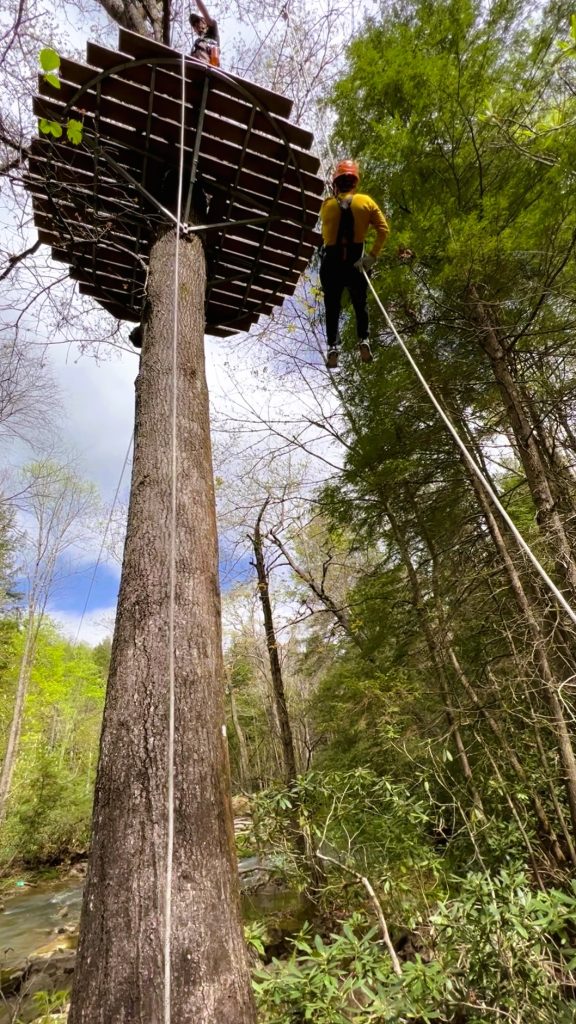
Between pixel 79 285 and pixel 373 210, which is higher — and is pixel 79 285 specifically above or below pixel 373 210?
below

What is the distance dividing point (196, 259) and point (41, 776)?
1609 cm

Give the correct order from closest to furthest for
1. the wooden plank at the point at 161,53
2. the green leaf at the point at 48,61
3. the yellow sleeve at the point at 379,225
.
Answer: the green leaf at the point at 48,61 → the wooden plank at the point at 161,53 → the yellow sleeve at the point at 379,225

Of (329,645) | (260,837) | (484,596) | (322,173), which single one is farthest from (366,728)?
(322,173)

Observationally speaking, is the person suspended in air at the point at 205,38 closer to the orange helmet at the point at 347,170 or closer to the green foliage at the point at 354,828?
the orange helmet at the point at 347,170

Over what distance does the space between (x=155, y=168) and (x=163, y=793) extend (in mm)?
3430

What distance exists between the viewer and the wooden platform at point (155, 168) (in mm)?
2520

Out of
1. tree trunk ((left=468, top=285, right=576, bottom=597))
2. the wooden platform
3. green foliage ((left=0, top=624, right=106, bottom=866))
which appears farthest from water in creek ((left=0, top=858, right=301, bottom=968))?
the wooden platform

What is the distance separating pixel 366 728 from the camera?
6160 mm

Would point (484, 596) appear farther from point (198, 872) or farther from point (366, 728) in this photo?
point (198, 872)

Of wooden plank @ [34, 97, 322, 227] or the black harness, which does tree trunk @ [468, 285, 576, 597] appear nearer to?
the black harness

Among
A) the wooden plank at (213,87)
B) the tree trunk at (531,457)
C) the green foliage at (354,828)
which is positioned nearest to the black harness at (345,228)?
the wooden plank at (213,87)

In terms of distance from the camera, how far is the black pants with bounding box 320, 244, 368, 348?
396cm

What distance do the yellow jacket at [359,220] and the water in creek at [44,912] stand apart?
297 inches

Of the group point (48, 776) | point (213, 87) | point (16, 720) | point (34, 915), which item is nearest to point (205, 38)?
point (213, 87)
